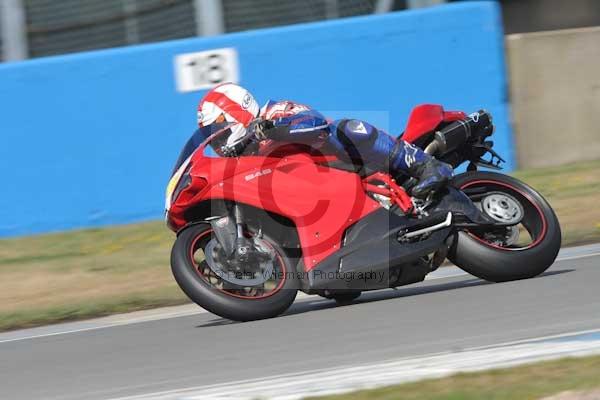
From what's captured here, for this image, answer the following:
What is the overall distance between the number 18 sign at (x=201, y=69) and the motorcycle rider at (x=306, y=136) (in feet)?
14.0

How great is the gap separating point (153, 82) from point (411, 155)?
480 cm

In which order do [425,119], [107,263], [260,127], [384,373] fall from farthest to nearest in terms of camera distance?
[107,263] < [425,119] < [260,127] < [384,373]

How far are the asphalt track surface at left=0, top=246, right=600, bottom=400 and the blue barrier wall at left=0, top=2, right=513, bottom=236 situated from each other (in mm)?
3657

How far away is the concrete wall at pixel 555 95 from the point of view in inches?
451

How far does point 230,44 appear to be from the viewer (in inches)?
433

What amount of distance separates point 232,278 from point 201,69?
484cm

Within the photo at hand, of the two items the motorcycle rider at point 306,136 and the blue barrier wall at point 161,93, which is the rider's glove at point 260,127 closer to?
the motorcycle rider at point 306,136

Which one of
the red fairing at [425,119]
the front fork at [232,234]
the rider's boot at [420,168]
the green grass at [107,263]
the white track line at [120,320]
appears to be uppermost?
the red fairing at [425,119]

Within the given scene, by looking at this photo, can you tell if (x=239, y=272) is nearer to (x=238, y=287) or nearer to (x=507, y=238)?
(x=238, y=287)

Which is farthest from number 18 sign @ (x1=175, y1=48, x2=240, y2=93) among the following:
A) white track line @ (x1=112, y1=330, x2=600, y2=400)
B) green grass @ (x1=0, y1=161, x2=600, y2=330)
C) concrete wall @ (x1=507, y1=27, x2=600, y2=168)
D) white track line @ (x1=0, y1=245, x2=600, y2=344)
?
white track line @ (x1=112, y1=330, x2=600, y2=400)

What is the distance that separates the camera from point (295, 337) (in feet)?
19.8

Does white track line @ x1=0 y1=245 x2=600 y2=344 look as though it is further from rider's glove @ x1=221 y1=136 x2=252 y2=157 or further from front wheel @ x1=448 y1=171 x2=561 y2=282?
rider's glove @ x1=221 y1=136 x2=252 y2=157

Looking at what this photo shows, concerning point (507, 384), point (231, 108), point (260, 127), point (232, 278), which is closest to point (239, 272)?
point (232, 278)

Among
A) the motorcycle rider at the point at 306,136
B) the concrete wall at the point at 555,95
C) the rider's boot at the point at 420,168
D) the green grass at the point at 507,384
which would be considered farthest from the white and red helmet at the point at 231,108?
the concrete wall at the point at 555,95
